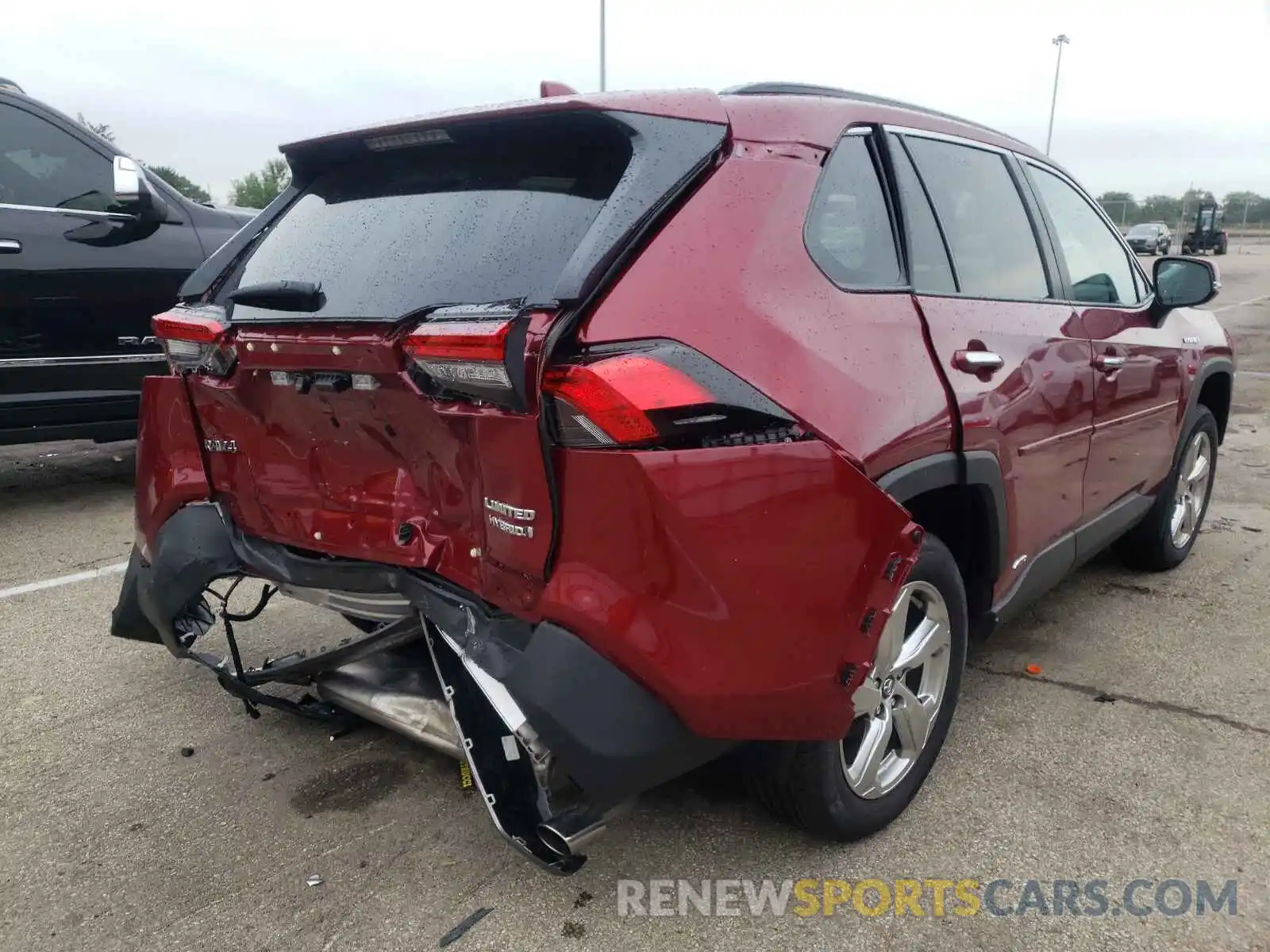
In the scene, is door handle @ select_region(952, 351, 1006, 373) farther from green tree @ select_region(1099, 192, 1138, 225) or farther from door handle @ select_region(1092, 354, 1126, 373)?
green tree @ select_region(1099, 192, 1138, 225)

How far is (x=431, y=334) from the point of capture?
75.5 inches

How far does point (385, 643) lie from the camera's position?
2463mm

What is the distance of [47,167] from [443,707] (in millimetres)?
4560

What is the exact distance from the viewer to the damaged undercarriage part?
A: 1973 millimetres

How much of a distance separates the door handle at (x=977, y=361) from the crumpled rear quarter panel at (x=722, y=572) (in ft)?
2.13

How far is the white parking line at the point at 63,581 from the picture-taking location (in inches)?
170

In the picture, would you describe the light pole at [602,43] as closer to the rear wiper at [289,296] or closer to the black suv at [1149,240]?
the rear wiper at [289,296]

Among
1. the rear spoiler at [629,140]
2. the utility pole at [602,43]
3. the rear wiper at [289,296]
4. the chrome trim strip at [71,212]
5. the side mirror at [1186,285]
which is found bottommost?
the side mirror at [1186,285]

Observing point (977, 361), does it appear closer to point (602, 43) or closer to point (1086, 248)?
point (1086, 248)

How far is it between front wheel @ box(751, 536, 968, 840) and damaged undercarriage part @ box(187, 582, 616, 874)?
0.48 m

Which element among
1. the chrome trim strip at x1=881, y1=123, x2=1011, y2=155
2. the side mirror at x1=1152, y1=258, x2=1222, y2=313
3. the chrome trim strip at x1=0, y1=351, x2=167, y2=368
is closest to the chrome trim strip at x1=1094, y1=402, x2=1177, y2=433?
the side mirror at x1=1152, y1=258, x2=1222, y2=313

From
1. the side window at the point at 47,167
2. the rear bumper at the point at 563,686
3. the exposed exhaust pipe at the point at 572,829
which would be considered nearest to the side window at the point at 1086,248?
the rear bumper at the point at 563,686

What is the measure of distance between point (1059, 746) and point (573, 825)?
1688mm

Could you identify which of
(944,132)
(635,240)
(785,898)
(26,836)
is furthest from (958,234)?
(26,836)
